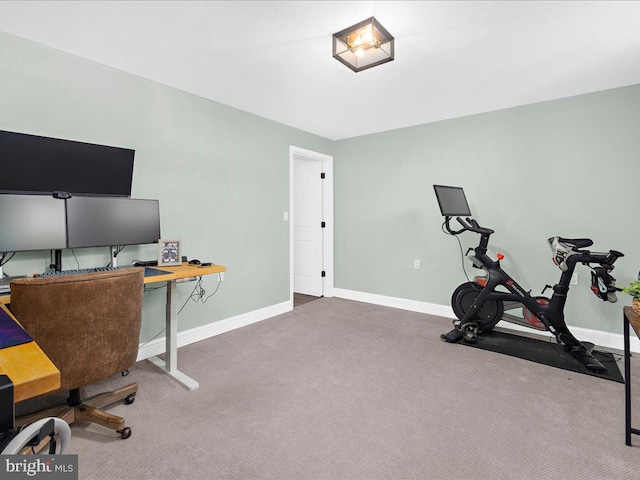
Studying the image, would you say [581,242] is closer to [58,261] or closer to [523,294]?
[523,294]

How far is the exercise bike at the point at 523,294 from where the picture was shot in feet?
8.62

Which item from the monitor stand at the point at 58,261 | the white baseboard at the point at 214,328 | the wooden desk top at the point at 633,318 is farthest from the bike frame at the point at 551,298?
the monitor stand at the point at 58,261

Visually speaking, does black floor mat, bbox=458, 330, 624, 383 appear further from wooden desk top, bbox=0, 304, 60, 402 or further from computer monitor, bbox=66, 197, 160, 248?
wooden desk top, bbox=0, 304, 60, 402

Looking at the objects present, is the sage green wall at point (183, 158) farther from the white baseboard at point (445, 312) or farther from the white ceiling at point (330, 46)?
the white baseboard at point (445, 312)

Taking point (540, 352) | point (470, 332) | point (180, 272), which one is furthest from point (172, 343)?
point (540, 352)

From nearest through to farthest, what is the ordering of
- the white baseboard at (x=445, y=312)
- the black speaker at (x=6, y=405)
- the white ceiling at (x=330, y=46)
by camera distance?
the black speaker at (x=6, y=405) < the white ceiling at (x=330, y=46) < the white baseboard at (x=445, y=312)

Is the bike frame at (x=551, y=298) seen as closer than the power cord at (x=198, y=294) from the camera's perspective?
Yes

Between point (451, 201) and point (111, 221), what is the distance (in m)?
2.95

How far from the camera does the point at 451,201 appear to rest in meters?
3.15

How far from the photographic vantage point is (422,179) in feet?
13.4

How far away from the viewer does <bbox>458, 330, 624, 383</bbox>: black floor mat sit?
2566 millimetres

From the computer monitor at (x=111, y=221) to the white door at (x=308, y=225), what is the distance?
2.66 m

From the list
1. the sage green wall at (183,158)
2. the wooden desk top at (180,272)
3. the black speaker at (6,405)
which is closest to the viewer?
the black speaker at (6,405)

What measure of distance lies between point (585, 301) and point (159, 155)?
4217 mm
